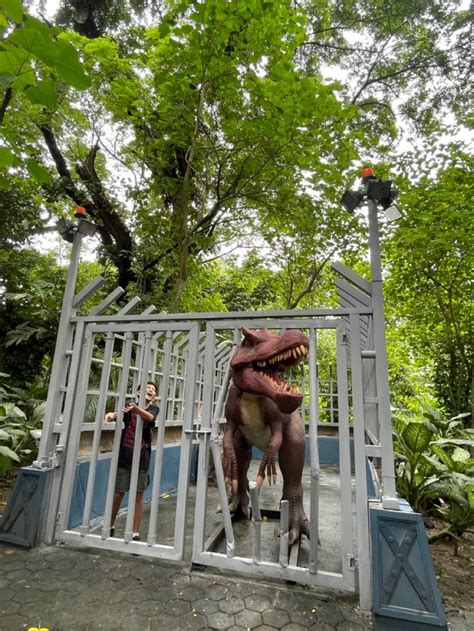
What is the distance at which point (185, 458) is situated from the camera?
3137 millimetres

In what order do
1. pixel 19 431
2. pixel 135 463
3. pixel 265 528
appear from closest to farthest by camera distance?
pixel 135 463 → pixel 265 528 → pixel 19 431

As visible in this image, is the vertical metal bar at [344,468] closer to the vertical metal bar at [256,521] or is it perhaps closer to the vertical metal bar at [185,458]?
the vertical metal bar at [256,521]

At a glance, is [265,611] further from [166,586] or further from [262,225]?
[262,225]

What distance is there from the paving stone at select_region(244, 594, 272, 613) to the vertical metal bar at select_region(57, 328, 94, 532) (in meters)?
1.89

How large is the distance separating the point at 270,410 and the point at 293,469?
65cm

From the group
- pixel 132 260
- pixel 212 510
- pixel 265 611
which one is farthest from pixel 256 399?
pixel 132 260

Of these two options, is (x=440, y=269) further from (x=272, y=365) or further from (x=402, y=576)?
(x=402, y=576)

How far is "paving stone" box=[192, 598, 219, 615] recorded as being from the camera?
7.89ft

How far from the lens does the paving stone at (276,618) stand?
2275 millimetres

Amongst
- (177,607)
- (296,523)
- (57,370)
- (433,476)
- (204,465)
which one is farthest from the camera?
(433,476)

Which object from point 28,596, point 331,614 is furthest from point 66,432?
point 331,614

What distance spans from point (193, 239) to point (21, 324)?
4082 millimetres

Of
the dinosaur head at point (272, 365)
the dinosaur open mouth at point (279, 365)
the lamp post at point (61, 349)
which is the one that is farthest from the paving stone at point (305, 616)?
the lamp post at point (61, 349)

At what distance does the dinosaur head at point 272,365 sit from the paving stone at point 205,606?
154 cm
